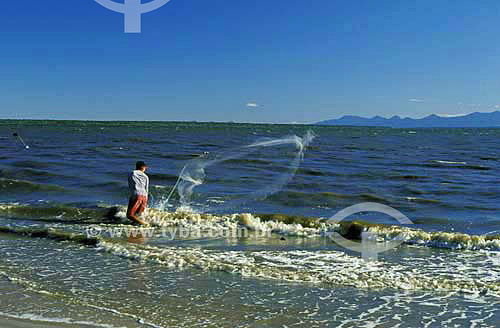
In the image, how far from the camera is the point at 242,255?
10.2 meters

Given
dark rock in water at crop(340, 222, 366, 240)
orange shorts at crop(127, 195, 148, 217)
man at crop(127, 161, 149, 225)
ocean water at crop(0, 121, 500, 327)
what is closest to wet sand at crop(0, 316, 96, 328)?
ocean water at crop(0, 121, 500, 327)

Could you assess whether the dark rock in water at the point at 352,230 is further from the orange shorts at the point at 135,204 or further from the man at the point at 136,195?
the orange shorts at the point at 135,204

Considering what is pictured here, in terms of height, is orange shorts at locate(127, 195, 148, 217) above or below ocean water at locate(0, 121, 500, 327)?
above

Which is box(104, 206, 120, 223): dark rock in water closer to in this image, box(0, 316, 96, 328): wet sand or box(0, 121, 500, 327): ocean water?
box(0, 121, 500, 327): ocean water

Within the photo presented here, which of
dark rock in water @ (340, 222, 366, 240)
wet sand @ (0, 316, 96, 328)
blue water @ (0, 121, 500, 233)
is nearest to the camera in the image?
wet sand @ (0, 316, 96, 328)

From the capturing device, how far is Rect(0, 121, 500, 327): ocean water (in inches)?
277

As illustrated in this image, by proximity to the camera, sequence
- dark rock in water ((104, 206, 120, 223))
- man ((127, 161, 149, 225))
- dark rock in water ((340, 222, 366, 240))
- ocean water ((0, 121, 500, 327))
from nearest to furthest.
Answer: ocean water ((0, 121, 500, 327)) < dark rock in water ((340, 222, 366, 240)) < man ((127, 161, 149, 225)) < dark rock in water ((104, 206, 120, 223))

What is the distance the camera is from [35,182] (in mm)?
20297

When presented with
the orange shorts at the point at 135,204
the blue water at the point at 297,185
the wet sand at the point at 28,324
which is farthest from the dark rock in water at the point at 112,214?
the wet sand at the point at 28,324

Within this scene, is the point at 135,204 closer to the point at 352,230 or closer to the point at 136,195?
the point at 136,195

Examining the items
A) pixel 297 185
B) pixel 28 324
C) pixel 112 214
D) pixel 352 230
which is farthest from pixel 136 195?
pixel 297 185

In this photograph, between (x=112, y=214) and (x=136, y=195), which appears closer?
(x=136, y=195)

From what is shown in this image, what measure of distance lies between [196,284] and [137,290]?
3.05 ft

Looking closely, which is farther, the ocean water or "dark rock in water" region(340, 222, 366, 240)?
"dark rock in water" region(340, 222, 366, 240)
